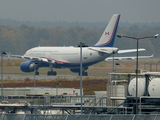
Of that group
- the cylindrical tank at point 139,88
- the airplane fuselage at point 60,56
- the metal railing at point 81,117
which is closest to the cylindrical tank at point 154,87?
the cylindrical tank at point 139,88

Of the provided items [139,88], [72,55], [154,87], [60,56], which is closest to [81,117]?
[154,87]

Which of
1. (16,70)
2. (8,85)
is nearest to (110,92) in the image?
(8,85)

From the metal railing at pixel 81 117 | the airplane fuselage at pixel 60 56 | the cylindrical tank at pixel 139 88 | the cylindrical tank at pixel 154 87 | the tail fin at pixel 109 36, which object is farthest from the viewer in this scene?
the airplane fuselage at pixel 60 56

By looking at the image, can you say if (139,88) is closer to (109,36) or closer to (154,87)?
(154,87)

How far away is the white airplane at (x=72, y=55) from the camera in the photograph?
94.4 meters

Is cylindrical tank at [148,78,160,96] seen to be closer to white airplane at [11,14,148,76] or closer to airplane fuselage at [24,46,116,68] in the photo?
white airplane at [11,14,148,76]

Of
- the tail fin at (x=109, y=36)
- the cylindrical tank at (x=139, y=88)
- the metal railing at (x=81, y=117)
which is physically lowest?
A: the metal railing at (x=81, y=117)

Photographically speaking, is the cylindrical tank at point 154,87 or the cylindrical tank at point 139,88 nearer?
the cylindrical tank at point 154,87

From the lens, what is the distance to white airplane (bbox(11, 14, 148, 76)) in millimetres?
94438

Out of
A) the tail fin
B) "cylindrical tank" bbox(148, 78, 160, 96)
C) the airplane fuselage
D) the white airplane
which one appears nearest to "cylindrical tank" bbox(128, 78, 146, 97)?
"cylindrical tank" bbox(148, 78, 160, 96)

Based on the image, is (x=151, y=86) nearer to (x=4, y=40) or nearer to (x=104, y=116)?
(x=104, y=116)

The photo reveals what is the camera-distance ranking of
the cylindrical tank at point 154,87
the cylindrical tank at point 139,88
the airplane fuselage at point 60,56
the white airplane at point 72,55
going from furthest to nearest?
the airplane fuselage at point 60,56 → the white airplane at point 72,55 → the cylindrical tank at point 139,88 → the cylindrical tank at point 154,87

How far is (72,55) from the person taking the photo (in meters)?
99.2

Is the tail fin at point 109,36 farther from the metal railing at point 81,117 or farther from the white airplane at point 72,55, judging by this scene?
the metal railing at point 81,117
